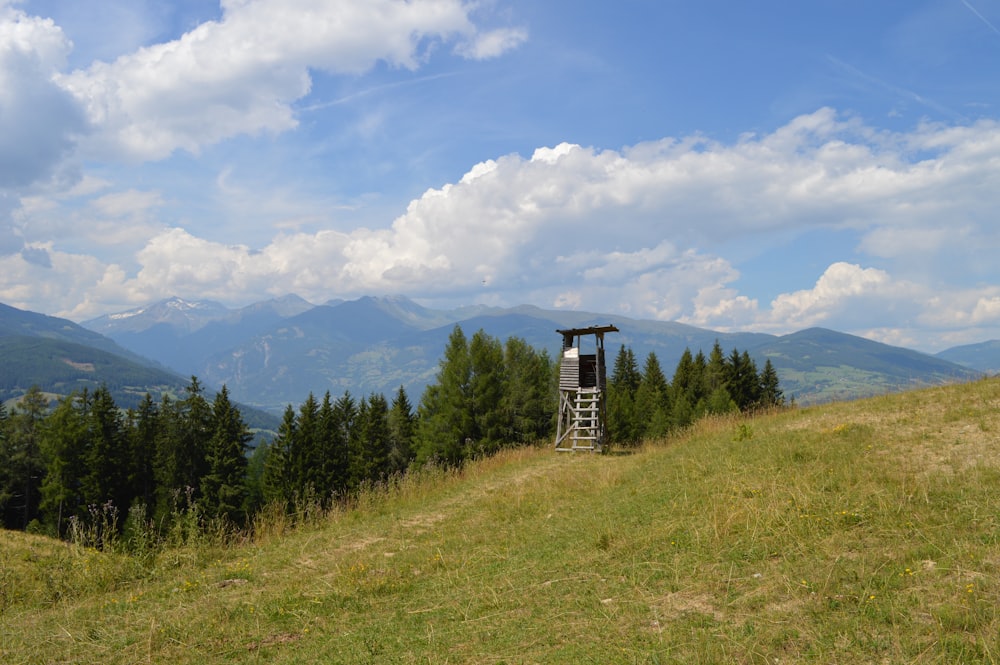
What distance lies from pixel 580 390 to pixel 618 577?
1791 centimetres

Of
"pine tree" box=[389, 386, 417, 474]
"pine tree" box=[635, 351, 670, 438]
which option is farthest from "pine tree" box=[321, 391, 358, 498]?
"pine tree" box=[635, 351, 670, 438]

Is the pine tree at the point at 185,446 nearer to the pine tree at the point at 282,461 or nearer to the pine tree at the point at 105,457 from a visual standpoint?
the pine tree at the point at 105,457

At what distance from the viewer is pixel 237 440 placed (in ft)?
177

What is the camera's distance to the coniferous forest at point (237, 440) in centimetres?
4831

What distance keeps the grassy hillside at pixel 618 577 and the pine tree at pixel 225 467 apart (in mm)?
39431

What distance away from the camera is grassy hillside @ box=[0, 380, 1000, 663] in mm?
5895

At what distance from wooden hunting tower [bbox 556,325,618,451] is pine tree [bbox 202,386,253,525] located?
3625 centimetres

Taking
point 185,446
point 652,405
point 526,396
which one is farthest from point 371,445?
point 652,405

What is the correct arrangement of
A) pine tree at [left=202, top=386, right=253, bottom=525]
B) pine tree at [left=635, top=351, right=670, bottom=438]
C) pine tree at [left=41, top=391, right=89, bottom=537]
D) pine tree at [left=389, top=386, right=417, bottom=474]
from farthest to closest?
pine tree at [left=389, top=386, right=417, bottom=474]
pine tree at [left=635, top=351, right=670, bottom=438]
pine tree at [left=202, top=386, right=253, bottom=525]
pine tree at [left=41, top=391, right=89, bottom=537]

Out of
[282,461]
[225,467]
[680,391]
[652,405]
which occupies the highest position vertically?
[680,391]

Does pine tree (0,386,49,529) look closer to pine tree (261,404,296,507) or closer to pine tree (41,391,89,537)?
pine tree (41,391,89,537)

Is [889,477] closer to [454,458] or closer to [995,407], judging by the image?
[995,407]

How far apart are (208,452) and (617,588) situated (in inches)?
2168

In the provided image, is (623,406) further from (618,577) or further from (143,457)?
(618,577)
